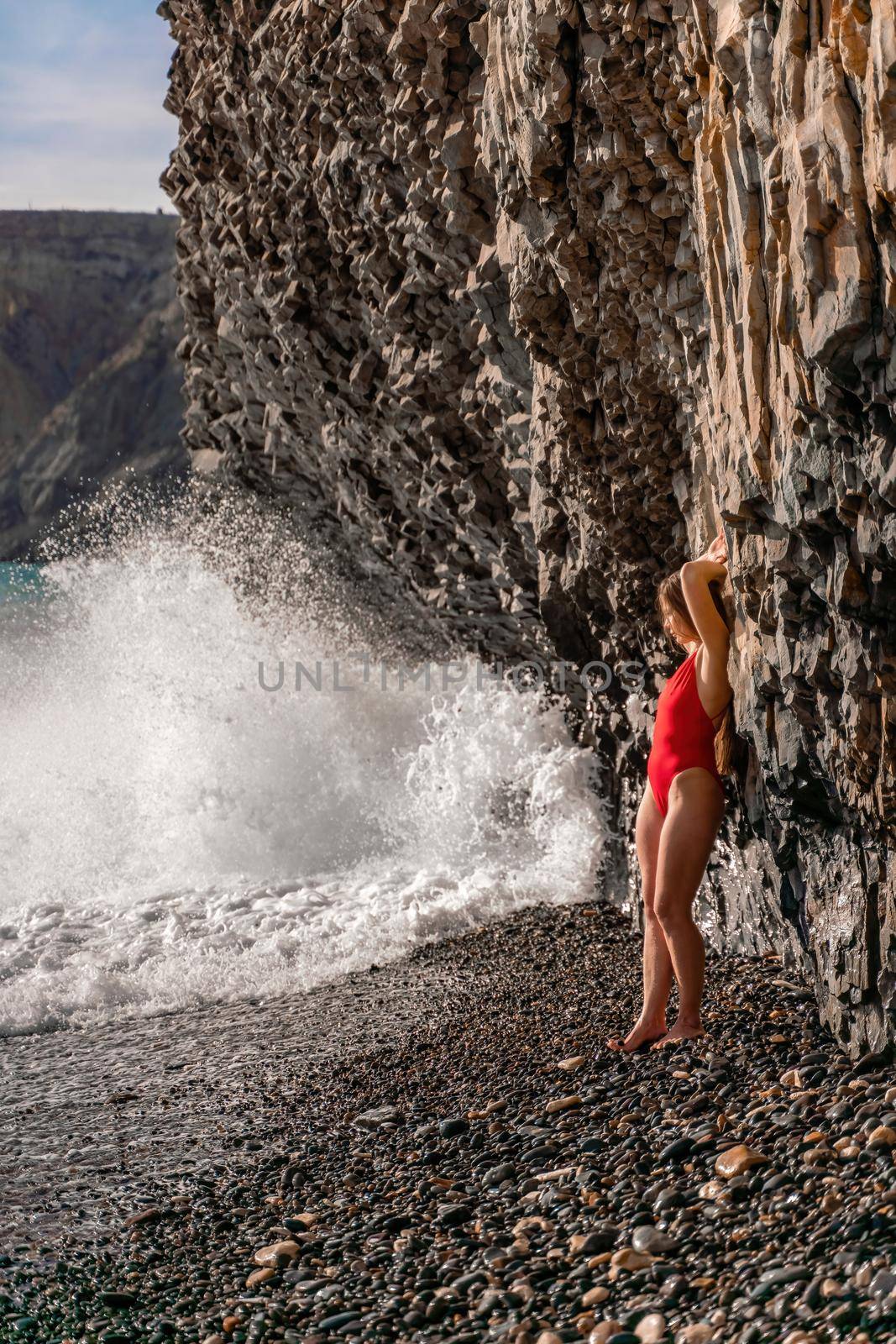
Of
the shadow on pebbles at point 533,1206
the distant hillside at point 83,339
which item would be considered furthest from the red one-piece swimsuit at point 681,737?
the distant hillside at point 83,339

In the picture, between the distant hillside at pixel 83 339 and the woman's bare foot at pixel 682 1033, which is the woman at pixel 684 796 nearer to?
the woman's bare foot at pixel 682 1033

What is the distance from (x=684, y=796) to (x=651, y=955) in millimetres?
636

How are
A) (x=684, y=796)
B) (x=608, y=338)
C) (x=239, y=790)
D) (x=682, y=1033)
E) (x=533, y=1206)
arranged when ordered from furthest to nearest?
1. (x=239, y=790)
2. (x=608, y=338)
3. (x=684, y=796)
4. (x=682, y=1033)
5. (x=533, y=1206)

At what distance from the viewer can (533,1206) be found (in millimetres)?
3451

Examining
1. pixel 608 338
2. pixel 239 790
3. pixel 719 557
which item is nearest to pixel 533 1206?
pixel 719 557

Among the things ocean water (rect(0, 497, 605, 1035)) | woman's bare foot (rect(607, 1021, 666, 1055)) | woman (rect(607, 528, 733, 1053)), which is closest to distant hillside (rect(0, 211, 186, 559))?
ocean water (rect(0, 497, 605, 1035))

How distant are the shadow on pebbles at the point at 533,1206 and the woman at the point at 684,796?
203mm

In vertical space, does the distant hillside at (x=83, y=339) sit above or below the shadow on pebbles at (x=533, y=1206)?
above

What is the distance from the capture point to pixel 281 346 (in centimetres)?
943

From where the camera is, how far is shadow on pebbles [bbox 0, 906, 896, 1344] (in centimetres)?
283

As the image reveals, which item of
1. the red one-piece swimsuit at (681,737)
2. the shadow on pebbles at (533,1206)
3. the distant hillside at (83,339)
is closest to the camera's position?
the shadow on pebbles at (533,1206)

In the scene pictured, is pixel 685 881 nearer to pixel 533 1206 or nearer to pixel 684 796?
pixel 684 796

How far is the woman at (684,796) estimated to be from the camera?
439 centimetres

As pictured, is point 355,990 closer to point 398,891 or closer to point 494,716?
point 398,891
